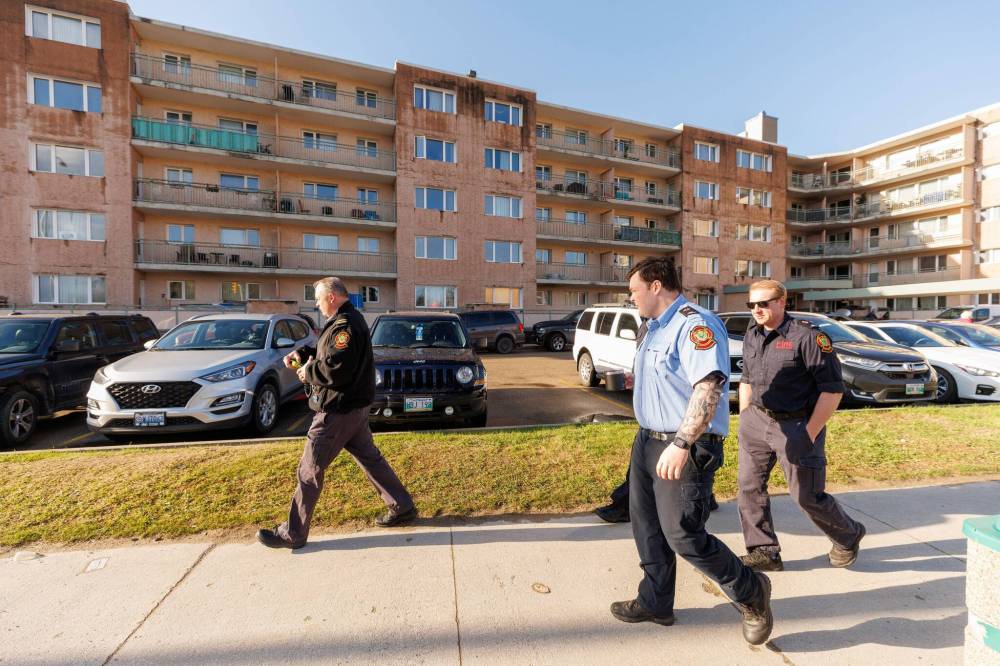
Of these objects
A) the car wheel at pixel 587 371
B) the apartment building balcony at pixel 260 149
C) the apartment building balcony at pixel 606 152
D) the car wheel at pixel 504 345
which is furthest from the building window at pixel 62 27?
the car wheel at pixel 587 371

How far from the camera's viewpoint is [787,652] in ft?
7.40

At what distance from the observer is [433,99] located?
82.8 feet

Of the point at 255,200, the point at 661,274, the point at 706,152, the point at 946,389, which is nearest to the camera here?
the point at 661,274

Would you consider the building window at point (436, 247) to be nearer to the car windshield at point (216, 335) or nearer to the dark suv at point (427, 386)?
the car windshield at point (216, 335)

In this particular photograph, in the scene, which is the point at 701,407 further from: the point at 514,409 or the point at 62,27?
the point at 62,27

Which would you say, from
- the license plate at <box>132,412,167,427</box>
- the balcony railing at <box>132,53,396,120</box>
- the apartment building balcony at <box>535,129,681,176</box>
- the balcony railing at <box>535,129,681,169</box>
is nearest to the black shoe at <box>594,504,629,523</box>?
the license plate at <box>132,412,167,427</box>

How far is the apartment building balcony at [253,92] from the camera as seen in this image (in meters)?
21.0

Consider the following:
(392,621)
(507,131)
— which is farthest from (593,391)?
(507,131)

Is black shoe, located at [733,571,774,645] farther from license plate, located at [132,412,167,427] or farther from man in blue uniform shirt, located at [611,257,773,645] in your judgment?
license plate, located at [132,412,167,427]

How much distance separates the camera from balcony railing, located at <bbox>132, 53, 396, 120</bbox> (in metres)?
21.1

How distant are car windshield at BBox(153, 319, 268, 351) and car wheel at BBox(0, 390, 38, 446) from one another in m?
1.54

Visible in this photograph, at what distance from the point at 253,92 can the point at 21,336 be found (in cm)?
2036

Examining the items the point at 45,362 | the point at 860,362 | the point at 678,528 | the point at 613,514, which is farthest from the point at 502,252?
the point at 678,528

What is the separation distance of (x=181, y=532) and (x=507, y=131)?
26752 mm
